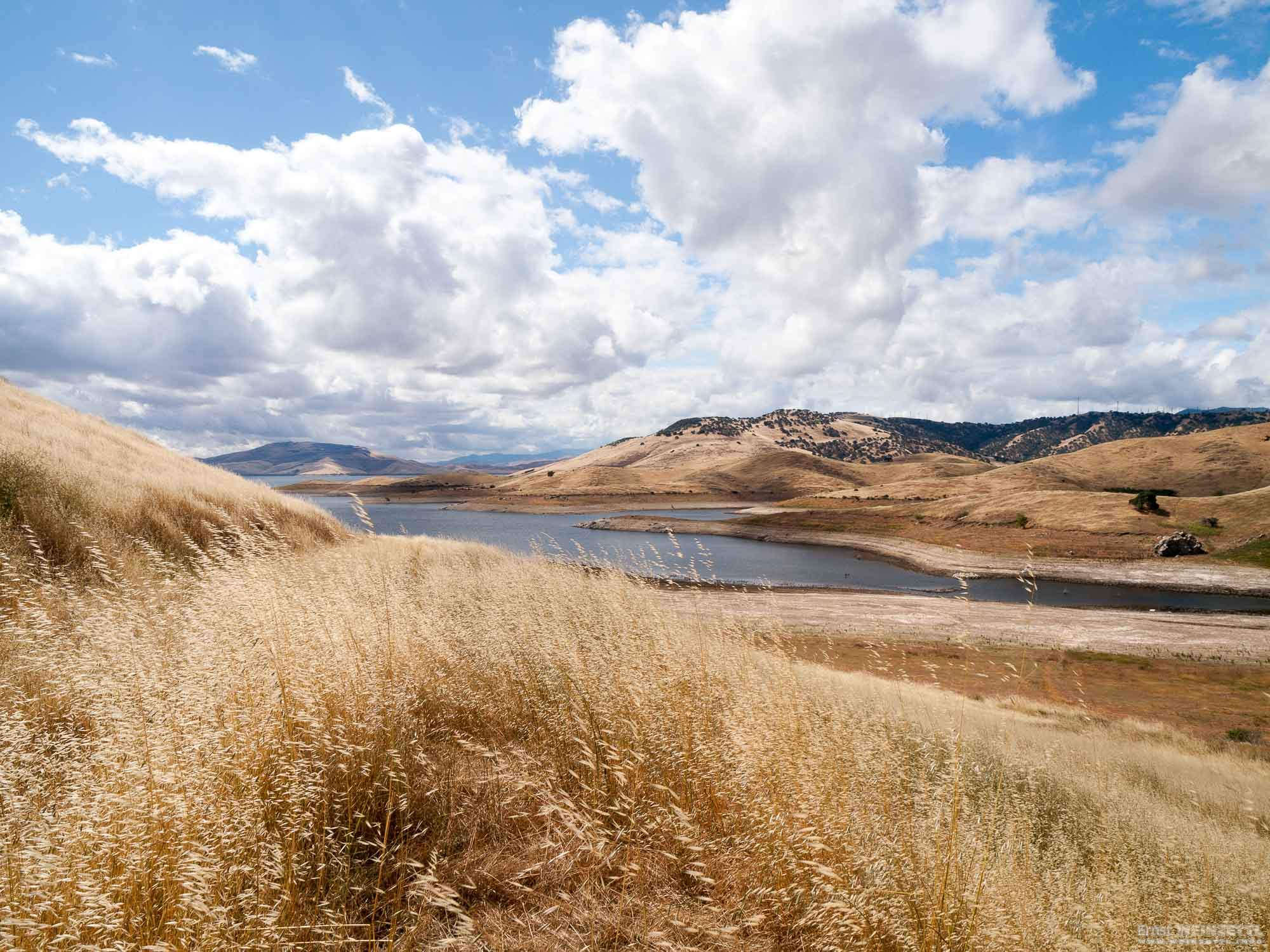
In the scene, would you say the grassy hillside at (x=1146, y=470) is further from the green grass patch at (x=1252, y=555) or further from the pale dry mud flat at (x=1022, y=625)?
the pale dry mud flat at (x=1022, y=625)

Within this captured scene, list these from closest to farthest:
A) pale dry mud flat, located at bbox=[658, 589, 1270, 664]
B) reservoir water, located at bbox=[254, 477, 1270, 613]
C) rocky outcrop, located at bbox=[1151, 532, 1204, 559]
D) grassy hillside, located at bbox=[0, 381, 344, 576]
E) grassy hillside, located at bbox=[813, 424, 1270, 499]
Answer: grassy hillside, located at bbox=[0, 381, 344, 576] < pale dry mud flat, located at bbox=[658, 589, 1270, 664] < reservoir water, located at bbox=[254, 477, 1270, 613] < rocky outcrop, located at bbox=[1151, 532, 1204, 559] < grassy hillside, located at bbox=[813, 424, 1270, 499]

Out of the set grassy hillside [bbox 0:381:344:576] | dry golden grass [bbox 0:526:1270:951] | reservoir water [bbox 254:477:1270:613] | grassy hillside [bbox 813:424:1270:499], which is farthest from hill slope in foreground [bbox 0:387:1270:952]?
grassy hillside [bbox 813:424:1270:499]

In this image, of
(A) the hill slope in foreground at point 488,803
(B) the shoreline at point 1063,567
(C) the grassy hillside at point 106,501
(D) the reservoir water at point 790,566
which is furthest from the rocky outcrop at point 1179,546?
(C) the grassy hillside at point 106,501

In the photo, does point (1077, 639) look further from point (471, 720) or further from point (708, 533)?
point (708, 533)

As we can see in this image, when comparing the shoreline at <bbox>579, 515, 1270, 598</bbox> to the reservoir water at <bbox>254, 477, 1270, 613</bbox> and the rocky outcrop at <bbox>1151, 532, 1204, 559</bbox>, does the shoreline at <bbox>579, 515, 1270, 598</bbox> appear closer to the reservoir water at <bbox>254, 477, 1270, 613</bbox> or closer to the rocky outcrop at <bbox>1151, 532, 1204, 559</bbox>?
the reservoir water at <bbox>254, 477, 1270, 613</bbox>

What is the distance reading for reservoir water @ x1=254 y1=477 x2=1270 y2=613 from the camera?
38500 millimetres

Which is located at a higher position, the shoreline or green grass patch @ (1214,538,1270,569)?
green grass patch @ (1214,538,1270,569)

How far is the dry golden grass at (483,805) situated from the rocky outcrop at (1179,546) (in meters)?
60.6

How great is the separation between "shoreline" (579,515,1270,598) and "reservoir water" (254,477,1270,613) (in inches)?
40.9

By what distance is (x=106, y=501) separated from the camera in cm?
1009

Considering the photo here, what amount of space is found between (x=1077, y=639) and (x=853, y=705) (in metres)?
29.4

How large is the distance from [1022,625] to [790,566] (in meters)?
27.2

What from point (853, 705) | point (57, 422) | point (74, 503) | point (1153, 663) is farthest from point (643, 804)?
point (1153, 663)

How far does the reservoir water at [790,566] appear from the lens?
38.5 meters
